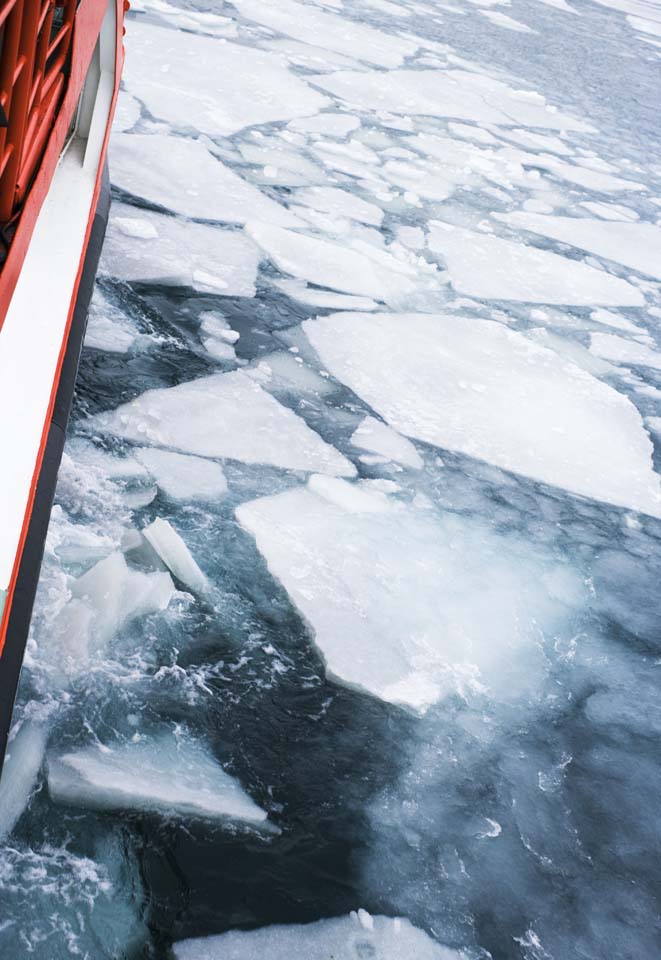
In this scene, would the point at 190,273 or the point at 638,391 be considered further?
the point at 638,391

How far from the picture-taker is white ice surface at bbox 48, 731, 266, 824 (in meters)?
1.08

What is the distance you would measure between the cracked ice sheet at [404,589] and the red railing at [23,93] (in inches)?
26.8

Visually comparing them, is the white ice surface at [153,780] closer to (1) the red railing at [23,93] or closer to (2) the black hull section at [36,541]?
(2) the black hull section at [36,541]

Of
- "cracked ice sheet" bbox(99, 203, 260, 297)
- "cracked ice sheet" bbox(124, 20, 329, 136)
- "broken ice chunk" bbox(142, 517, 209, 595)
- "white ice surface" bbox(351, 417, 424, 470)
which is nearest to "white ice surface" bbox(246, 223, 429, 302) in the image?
"cracked ice sheet" bbox(99, 203, 260, 297)

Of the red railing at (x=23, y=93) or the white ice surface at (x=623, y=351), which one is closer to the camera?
the red railing at (x=23, y=93)

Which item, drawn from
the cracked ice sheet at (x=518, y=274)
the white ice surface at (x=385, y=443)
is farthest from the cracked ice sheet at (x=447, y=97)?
the white ice surface at (x=385, y=443)

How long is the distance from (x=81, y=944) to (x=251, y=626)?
20.7 inches

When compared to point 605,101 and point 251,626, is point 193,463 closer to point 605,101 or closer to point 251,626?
point 251,626

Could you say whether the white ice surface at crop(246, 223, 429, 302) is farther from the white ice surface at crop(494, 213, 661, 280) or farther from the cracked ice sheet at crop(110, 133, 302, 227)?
the white ice surface at crop(494, 213, 661, 280)

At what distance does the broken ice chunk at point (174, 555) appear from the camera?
1428 millimetres

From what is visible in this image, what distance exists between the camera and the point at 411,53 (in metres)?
5.32

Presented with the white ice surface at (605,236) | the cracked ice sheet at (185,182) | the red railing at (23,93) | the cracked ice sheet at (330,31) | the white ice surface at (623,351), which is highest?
the red railing at (23,93)

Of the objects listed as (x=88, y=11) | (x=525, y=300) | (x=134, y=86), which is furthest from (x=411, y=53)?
(x=88, y=11)

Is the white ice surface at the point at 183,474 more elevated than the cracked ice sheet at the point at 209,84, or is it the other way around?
the cracked ice sheet at the point at 209,84
